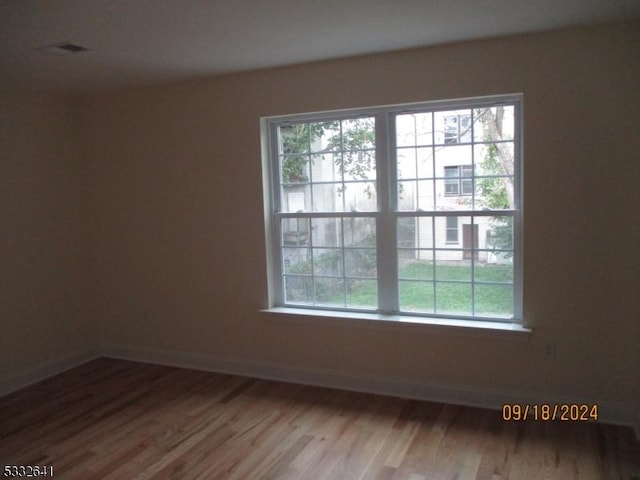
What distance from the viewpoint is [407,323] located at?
11.6 ft

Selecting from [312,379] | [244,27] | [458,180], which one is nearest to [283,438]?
[312,379]

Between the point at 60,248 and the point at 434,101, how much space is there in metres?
3.41

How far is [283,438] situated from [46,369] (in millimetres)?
2429

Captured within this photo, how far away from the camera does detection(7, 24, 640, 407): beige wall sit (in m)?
3.01

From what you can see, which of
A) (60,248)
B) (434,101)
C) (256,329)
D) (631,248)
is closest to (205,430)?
(256,329)

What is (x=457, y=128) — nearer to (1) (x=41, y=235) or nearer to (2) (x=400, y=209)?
(2) (x=400, y=209)

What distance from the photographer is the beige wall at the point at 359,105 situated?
3.01 meters

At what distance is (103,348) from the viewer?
4.84m

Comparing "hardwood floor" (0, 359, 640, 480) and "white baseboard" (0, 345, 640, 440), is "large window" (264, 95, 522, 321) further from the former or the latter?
"hardwood floor" (0, 359, 640, 480)

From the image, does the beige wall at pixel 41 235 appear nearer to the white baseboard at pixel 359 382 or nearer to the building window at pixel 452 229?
the white baseboard at pixel 359 382

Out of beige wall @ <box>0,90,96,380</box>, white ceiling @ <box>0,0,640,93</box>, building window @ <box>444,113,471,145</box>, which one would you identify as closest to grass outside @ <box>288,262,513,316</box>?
building window @ <box>444,113,471,145</box>

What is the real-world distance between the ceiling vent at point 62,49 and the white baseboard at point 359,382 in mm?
2537

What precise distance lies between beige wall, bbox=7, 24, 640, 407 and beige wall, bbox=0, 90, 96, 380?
0.24ft

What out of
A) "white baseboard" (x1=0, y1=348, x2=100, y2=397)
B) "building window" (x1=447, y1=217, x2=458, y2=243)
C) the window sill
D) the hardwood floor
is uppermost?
"building window" (x1=447, y1=217, x2=458, y2=243)
